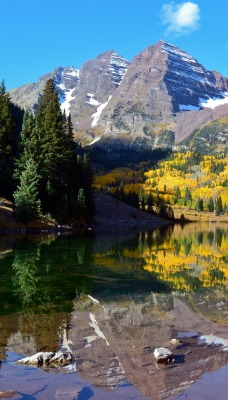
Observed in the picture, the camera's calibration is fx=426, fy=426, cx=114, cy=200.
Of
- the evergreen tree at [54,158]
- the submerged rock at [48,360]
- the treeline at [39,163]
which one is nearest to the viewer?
the submerged rock at [48,360]

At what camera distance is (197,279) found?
32594mm

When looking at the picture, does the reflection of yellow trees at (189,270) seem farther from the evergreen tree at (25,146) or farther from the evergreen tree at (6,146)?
the evergreen tree at (6,146)

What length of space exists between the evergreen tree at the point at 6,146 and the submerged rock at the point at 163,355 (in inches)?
2832

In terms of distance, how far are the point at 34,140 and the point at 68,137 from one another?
16784 mm

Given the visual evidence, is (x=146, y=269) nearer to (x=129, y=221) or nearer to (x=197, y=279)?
(x=197, y=279)

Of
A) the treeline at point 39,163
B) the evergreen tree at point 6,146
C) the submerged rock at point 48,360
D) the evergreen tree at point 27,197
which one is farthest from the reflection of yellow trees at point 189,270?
the evergreen tree at point 6,146

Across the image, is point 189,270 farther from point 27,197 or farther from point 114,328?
point 27,197

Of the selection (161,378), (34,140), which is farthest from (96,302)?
(34,140)

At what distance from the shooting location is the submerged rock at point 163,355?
13836 mm

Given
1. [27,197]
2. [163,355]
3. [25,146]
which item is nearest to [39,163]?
[25,146]

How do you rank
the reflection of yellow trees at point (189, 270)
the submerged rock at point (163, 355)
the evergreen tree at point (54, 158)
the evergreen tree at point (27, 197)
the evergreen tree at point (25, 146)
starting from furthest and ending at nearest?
the evergreen tree at point (54, 158), the evergreen tree at point (25, 146), the evergreen tree at point (27, 197), the reflection of yellow trees at point (189, 270), the submerged rock at point (163, 355)

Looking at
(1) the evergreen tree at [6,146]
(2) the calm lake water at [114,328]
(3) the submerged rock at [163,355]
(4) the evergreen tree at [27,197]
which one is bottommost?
(2) the calm lake water at [114,328]

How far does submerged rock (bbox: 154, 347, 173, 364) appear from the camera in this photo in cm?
1384

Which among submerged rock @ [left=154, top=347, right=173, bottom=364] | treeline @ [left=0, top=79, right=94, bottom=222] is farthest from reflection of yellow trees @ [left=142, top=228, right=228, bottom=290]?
treeline @ [left=0, top=79, right=94, bottom=222]
